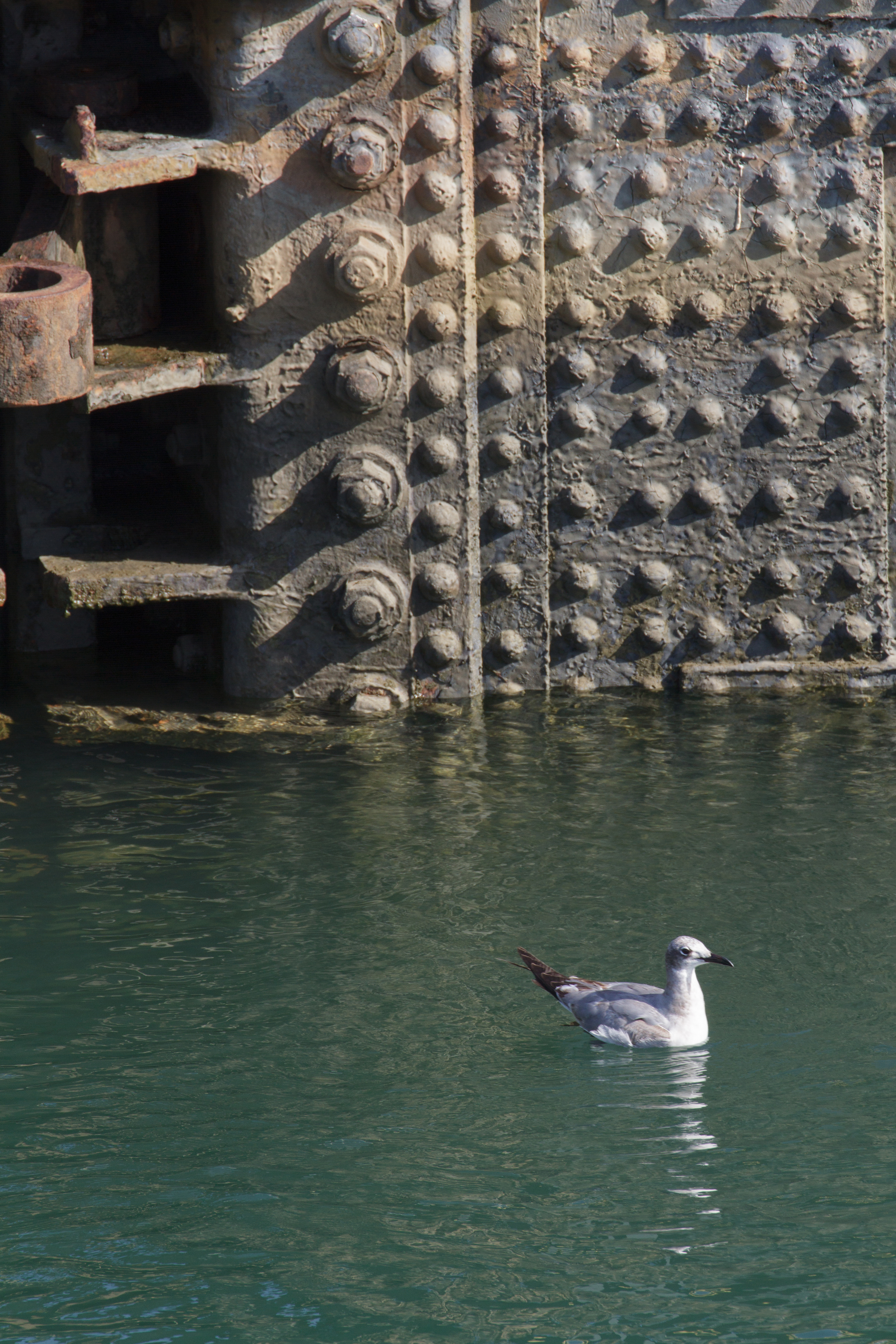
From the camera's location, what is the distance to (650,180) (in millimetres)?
6770

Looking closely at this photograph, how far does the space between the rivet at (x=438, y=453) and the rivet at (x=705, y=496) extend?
1075 millimetres

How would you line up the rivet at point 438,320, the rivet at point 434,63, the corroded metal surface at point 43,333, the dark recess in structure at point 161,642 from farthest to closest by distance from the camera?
1. the dark recess in structure at point 161,642
2. the rivet at point 438,320
3. the rivet at point 434,63
4. the corroded metal surface at point 43,333

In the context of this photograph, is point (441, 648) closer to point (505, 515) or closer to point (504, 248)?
point (505, 515)

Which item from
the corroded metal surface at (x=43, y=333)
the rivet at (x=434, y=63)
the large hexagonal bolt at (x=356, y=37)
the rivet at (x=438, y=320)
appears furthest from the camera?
the rivet at (x=438, y=320)

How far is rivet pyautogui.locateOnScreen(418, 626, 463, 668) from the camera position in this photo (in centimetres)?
688

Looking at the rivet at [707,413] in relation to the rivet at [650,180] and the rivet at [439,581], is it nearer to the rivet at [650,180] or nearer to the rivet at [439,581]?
the rivet at [650,180]

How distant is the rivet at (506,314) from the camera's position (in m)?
6.77

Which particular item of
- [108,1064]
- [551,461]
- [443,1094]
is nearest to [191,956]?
[108,1064]

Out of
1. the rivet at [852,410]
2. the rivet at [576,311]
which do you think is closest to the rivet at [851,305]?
the rivet at [852,410]

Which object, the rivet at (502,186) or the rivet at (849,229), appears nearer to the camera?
the rivet at (502,186)

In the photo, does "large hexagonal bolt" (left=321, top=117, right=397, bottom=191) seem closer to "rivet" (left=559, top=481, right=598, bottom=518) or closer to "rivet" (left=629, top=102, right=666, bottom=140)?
"rivet" (left=629, top=102, right=666, bottom=140)

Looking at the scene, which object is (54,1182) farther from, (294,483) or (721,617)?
(721,617)

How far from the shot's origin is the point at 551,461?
23.1 feet

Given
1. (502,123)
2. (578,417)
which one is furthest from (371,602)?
(502,123)
